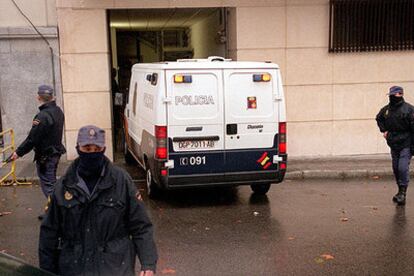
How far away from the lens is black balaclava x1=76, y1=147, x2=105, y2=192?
10.9 ft

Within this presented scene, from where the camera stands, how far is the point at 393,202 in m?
8.43

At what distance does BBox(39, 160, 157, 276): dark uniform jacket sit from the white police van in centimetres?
448

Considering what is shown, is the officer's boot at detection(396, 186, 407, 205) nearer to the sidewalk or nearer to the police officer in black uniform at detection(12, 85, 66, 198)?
the sidewalk

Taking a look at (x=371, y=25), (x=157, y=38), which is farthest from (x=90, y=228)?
(x=157, y=38)

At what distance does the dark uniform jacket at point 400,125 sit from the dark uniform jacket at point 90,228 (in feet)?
19.6

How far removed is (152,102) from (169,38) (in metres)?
16.3

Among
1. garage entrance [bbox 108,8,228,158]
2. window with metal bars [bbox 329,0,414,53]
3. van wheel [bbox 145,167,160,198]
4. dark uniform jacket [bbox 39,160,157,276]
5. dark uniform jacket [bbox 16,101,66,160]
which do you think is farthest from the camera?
garage entrance [bbox 108,8,228,158]

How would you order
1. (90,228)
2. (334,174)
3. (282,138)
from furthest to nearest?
(334,174), (282,138), (90,228)

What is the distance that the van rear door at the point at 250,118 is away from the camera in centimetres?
812

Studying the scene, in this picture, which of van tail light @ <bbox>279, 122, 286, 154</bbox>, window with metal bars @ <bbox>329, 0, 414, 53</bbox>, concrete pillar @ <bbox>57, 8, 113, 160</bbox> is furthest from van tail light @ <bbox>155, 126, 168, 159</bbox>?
window with metal bars @ <bbox>329, 0, 414, 53</bbox>

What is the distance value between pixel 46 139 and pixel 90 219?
4.47 metres

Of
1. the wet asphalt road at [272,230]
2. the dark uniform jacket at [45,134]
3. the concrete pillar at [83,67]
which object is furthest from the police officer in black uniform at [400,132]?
the concrete pillar at [83,67]

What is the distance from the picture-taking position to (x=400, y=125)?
26.9 feet

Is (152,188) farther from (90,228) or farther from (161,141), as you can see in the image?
(90,228)
